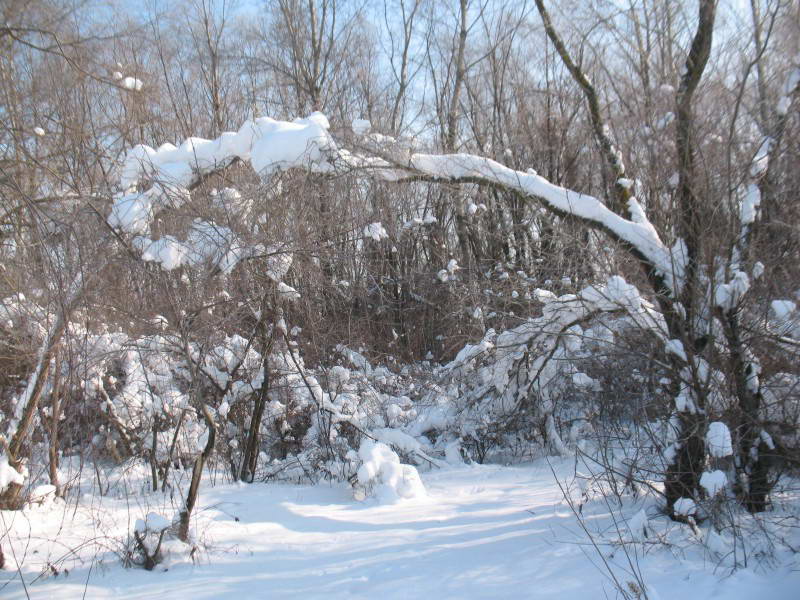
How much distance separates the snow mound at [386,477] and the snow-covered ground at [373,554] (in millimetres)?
108

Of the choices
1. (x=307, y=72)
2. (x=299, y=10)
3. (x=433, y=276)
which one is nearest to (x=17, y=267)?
(x=433, y=276)

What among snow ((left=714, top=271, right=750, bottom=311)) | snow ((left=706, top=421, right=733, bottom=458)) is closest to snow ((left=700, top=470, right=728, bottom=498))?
snow ((left=706, top=421, right=733, bottom=458))

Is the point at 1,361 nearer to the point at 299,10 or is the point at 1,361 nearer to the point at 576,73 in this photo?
the point at 576,73

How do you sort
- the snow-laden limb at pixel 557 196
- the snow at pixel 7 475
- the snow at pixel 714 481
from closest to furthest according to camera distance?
the snow at pixel 714 481 → the snow at pixel 7 475 → the snow-laden limb at pixel 557 196

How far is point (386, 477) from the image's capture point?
17.4ft

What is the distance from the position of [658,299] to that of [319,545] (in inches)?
117

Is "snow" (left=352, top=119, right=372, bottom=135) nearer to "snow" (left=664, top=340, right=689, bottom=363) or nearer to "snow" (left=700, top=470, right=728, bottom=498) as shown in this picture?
"snow" (left=664, top=340, right=689, bottom=363)

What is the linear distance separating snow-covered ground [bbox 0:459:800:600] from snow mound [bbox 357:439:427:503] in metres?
0.11

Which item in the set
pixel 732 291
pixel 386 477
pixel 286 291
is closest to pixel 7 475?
pixel 286 291

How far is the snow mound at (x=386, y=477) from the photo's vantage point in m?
5.20

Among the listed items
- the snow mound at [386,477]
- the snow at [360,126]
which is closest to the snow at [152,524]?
the snow mound at [386,477]

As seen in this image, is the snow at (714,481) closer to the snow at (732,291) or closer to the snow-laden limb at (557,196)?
the snow at (732,291)

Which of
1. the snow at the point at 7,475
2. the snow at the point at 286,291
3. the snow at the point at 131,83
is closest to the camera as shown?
the snow at the point at 7,475

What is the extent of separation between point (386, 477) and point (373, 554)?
132cm
